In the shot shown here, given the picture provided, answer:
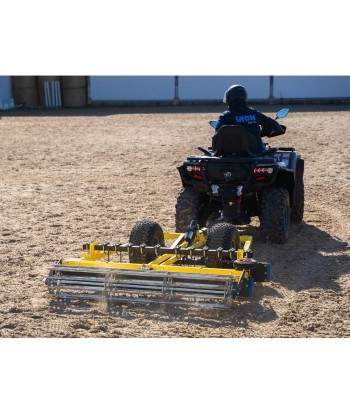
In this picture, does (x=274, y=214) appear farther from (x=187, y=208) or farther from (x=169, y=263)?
(x=169, y=263)

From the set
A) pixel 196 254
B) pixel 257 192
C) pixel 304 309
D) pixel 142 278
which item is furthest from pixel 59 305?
pixel 257 192

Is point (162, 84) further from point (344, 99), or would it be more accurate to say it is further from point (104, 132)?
point (104, 132)

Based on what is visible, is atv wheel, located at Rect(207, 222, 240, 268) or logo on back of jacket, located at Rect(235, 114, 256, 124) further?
logo on back of jacket, located at Rect(235, 114, 256, 124)

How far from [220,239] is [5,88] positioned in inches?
829

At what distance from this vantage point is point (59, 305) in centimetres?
643

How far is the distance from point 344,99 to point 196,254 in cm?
1949

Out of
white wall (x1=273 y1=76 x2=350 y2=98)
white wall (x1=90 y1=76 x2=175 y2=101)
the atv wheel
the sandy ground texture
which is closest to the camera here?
the sandy ground texture

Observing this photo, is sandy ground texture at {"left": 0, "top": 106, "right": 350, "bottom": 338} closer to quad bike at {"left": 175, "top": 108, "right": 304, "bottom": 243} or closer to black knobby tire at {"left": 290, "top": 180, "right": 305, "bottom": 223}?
black knobby tire at {"left": 290, "top": 180, "right": 305, "bottom": 223}

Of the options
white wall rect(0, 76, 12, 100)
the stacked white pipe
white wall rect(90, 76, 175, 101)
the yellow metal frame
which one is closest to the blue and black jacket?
the yellow metal frame

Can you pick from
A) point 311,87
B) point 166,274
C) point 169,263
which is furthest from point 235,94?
point 311,87

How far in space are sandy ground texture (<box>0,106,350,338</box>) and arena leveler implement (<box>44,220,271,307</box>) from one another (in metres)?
0.13

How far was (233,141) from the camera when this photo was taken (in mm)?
8219

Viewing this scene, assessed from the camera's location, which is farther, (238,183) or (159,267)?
(238,183)

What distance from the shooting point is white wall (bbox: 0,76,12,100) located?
26.5 metres
